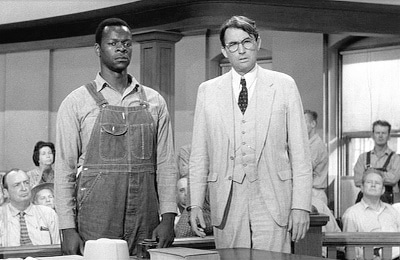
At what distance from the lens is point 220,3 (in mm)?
8055

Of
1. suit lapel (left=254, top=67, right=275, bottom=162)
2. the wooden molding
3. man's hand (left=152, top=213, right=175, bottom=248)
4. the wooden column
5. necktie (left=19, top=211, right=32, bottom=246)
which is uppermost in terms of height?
the wooden molding

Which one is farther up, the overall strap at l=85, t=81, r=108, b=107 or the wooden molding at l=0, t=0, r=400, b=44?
the wooden molding at l=0, t=0, r=400, b=44

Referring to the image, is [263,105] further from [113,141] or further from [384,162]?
[384,162]

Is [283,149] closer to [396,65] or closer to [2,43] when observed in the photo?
[396,65]

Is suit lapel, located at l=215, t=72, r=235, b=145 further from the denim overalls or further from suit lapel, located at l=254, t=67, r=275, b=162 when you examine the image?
the denim overalls

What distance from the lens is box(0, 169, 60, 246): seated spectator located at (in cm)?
595

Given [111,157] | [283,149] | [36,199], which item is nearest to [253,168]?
[283,149]

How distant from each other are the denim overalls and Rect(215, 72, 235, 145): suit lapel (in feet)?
1.26

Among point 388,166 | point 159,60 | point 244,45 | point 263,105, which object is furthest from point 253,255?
point 388,166

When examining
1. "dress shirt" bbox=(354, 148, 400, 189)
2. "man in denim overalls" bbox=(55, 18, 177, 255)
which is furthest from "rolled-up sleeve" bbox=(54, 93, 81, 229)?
"dress shirt" bbox=(354, 148, 400, 189)

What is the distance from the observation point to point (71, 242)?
10.8 ft

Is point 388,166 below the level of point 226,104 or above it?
below

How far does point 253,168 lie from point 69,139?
0.76 meters

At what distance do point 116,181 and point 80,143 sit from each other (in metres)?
0.22
